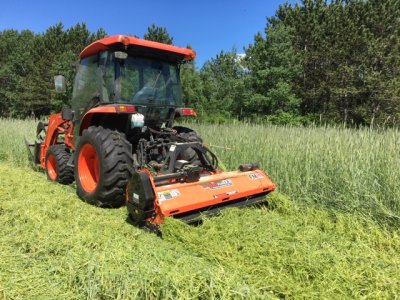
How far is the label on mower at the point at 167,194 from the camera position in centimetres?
398

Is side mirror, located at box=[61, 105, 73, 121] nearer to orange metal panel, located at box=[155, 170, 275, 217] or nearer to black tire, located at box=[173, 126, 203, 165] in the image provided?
black tire, located at box=[173, 126, 203, 165]

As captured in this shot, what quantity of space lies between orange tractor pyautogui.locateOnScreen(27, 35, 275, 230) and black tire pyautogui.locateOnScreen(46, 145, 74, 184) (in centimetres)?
2

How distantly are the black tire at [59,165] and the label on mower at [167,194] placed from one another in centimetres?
289

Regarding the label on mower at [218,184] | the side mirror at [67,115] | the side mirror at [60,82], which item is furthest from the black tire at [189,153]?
the side mirror at [60,82]

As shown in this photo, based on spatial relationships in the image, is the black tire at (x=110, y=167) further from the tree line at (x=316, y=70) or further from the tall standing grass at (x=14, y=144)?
the tree line at (x=316, y=70)

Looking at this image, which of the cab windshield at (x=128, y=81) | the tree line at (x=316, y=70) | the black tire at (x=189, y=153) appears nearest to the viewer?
the cab windshield at (x=128, y=81)

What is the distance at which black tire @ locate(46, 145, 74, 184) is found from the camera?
6.32m

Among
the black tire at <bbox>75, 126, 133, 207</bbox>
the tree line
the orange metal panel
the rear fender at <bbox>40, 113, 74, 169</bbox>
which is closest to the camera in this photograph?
the orange metal panel

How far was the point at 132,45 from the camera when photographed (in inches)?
205

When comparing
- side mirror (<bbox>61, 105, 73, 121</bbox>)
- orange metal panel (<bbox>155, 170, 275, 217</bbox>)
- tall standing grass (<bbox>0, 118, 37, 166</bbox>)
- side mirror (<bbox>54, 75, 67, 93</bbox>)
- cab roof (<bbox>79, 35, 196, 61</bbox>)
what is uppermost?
cab roof (<bbox>79, 35, 196, 61</bbox>)

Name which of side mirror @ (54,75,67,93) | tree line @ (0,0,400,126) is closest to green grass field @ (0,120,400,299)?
side mirror @ (54,75,67,93)

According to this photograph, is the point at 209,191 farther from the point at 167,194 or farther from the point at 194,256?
the point at 194,256

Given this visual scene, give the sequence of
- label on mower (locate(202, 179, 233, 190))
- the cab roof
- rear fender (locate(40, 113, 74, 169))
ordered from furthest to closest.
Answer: rear fender (locate(40, 113, 74, 169)) < the cab roof < label on mower (locate(202, 179, 233, 190))

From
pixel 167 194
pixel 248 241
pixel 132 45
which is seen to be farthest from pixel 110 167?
pixel 248 241
